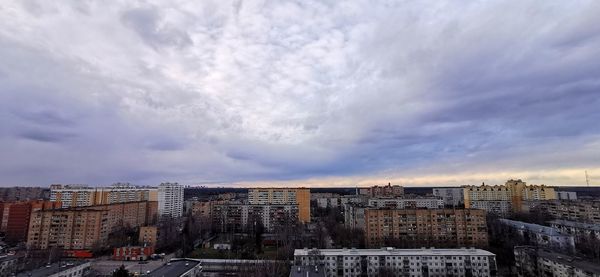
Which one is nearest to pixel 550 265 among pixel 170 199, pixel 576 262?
pixel 576 262

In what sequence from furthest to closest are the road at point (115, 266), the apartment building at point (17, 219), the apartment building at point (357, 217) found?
the apartment building at point (17, 219) < the apartment building at point (357, 217) < the road at point (115, 266)

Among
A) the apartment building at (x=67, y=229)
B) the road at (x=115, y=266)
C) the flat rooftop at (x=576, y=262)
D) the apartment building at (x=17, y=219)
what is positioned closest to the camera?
the flat rooftop at (x=576, y=262)

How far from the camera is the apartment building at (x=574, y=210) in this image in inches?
1371

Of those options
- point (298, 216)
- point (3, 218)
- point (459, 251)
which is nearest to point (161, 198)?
point (3, 218)

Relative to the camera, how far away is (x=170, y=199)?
4656 centimetres

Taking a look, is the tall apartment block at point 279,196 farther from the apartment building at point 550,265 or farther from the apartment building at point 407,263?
the apartment building at point 550,265

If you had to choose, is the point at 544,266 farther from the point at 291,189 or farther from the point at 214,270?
the point at 291,189

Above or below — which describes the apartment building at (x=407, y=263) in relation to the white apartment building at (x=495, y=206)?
below

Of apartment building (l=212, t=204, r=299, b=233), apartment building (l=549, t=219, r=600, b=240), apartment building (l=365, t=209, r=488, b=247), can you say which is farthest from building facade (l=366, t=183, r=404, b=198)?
apartment building (l=365, t=209, r=488, b=247)

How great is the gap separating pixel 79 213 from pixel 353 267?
21.2 metres

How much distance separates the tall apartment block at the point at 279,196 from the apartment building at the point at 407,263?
2177 cm

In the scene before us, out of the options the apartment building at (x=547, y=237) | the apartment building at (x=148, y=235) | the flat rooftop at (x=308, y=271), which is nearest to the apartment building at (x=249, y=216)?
the apartment building at (x=148, y=235)

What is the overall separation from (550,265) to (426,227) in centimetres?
894

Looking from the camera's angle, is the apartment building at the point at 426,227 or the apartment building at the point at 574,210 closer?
the apartment building at the point at 426,227
